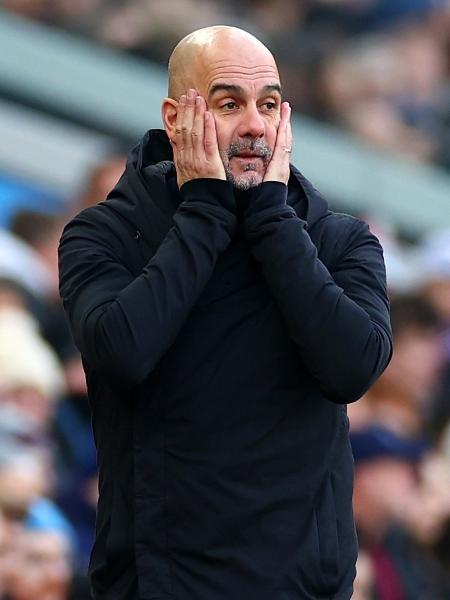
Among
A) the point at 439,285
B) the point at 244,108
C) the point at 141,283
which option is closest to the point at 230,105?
the point at 244,108

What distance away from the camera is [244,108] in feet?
7.56

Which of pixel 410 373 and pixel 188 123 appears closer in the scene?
pixel 188 123

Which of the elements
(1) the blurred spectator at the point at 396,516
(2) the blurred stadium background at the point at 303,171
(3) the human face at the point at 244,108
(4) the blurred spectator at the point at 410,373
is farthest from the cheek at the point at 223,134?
(4) the blurred spectator at the point at 410,373

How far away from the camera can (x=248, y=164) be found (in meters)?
2.29

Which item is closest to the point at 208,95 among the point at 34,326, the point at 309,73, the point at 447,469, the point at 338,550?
the point at 338,550

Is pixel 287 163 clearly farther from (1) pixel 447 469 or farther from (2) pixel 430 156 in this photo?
(2) pixel 430 156

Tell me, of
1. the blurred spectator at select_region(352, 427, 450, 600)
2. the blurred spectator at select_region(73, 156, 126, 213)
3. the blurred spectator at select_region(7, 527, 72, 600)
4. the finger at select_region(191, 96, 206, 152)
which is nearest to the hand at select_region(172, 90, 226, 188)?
the finger at select_region(191, 96, 206, 152)

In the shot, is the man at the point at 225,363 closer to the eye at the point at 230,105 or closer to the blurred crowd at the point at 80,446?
the eye at the point at 230,105

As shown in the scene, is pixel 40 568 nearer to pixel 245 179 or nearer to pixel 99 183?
pixel 99 183

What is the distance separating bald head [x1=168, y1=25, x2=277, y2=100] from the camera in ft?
7.65

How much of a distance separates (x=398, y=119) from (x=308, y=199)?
446 cm

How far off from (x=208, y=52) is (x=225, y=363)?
49 cm

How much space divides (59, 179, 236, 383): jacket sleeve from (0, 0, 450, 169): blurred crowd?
4.02m

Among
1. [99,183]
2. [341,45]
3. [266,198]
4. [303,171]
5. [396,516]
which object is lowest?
[396,516]
